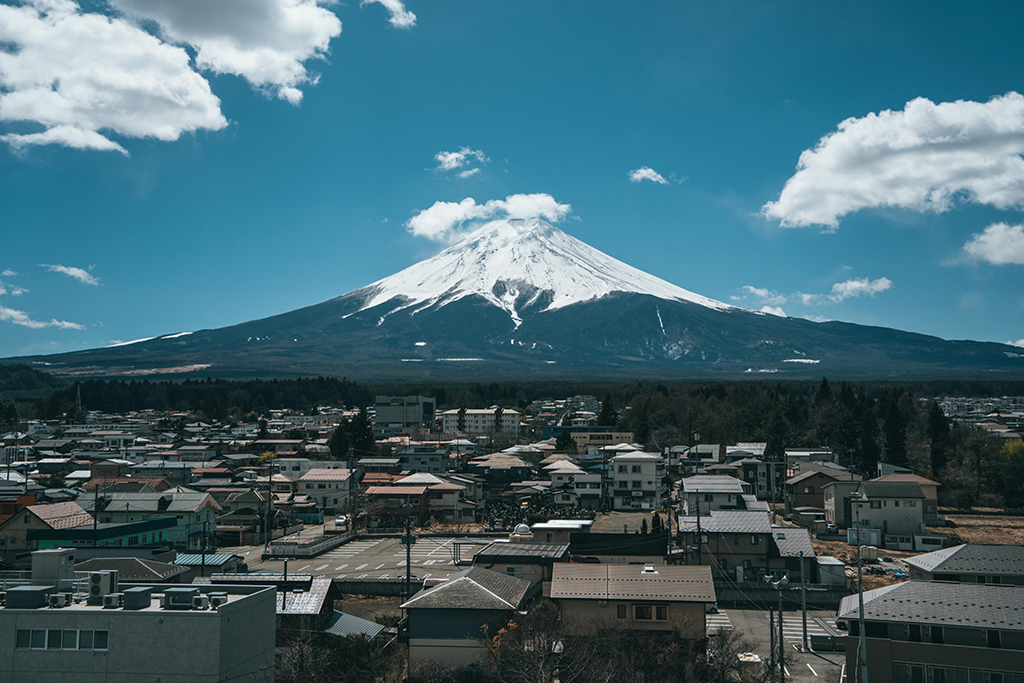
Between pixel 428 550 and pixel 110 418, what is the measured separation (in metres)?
76.6

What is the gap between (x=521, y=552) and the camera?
2416 centimetres

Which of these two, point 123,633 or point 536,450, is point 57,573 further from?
point 536,450

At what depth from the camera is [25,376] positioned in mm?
153125

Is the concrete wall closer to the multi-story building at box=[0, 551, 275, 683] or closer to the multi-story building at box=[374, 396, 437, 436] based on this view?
the multi-story building at box=[0, 551, 275, 683]

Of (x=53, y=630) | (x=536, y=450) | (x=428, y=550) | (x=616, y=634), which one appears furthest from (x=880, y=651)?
(x=536, y=450)

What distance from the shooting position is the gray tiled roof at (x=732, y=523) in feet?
89.1

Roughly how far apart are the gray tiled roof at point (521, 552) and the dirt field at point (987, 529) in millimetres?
18436

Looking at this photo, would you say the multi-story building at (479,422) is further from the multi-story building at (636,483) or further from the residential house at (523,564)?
the residential house at (523,564)

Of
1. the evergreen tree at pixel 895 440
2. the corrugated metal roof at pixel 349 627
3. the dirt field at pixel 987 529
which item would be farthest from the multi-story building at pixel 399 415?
the corrugated metal roof at pixel 349 627

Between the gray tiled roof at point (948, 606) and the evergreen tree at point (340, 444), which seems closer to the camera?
the gray tiled roof at point (948, 606)

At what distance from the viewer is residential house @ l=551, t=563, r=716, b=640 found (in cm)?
1817

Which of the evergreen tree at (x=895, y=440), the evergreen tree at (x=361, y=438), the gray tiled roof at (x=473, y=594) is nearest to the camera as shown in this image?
the gray tiled roof at (x=473, y=594)

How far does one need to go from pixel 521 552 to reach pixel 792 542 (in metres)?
9.42

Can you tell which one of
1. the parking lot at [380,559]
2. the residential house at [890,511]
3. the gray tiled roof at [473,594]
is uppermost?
the gray tiled roof at [473,594]
